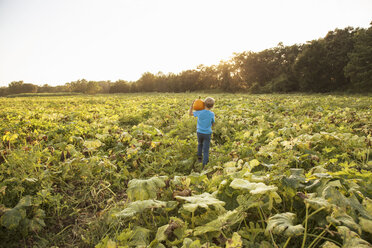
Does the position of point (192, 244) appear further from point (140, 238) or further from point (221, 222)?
point (140, 238)

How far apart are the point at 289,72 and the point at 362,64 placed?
37.6 ft

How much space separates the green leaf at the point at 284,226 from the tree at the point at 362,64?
32770mm

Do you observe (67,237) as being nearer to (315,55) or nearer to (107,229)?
(107,229)

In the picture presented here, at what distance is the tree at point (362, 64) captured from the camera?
25.7 m

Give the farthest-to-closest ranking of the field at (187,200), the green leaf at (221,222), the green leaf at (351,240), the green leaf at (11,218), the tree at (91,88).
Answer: the tree at (91,88) → the green leaf at (11,218) → the green leaf at (221,222) → the field at (187,200) → the green leaf at (351,240)

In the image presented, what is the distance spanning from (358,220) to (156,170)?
3.10 m

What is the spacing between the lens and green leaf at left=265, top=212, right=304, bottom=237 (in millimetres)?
1530

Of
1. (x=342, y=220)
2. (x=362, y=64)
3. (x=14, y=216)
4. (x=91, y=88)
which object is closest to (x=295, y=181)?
(x=342, y=220)

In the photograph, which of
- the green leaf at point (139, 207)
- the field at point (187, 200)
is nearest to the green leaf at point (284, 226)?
the field at point (187, 200)

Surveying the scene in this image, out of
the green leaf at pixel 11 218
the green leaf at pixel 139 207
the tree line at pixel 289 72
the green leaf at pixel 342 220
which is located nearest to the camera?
the green leaf at pixel 342 220

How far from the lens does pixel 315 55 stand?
30750 millimetres

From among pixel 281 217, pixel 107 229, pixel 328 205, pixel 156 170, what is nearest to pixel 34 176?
pixel 107 229

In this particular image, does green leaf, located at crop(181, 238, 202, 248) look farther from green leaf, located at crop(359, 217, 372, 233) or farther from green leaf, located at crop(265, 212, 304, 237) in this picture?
green leaf, located at crop(359, 217, 372, 233)

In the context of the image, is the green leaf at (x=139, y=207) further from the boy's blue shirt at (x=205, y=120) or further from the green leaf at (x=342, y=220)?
the boy's blue shirt at (x=205, y=120)
